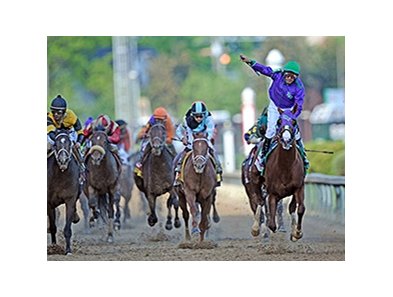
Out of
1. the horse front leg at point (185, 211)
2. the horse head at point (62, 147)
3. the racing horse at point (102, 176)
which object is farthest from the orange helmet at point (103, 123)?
the horse head at point (62, 147)

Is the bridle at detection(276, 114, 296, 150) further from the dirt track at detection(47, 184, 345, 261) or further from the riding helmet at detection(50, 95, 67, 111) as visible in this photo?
the riding helmet at detection(50, 95, 67, 111)

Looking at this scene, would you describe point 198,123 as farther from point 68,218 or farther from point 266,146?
point 68,218

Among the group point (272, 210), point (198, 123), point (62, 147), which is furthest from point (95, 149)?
point (272, 210)

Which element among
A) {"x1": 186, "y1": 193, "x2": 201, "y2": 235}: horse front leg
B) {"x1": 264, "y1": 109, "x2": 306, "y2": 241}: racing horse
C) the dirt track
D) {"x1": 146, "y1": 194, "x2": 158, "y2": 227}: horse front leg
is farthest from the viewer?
{"x1": 146, "y1": 194, "x2": 158, "y2": 227}: horse front leg

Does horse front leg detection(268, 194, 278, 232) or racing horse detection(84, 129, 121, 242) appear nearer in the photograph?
horse front leg detection(268, 194, 278, 232)

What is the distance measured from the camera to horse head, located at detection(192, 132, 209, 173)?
48.8 feet

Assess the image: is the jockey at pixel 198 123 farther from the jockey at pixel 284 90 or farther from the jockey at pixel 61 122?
the jockey at pixel 61 122

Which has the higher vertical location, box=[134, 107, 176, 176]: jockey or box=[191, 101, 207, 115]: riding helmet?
box=[191, 101, 207, 115]: riding helmet

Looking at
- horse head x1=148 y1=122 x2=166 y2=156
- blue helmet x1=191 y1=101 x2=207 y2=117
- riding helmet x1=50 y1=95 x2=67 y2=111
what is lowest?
horse head x1=148 y1=122 x2=166 y2=156

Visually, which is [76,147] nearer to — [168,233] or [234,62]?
[168,233]

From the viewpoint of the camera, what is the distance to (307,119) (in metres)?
45.2

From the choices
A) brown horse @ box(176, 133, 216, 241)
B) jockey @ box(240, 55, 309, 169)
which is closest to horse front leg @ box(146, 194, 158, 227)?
brown horse @ box(176, 133, 216, 241)

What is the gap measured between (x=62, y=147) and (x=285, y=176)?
281cm

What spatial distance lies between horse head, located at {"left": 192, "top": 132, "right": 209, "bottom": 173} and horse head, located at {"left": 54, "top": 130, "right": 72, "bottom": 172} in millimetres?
1586
